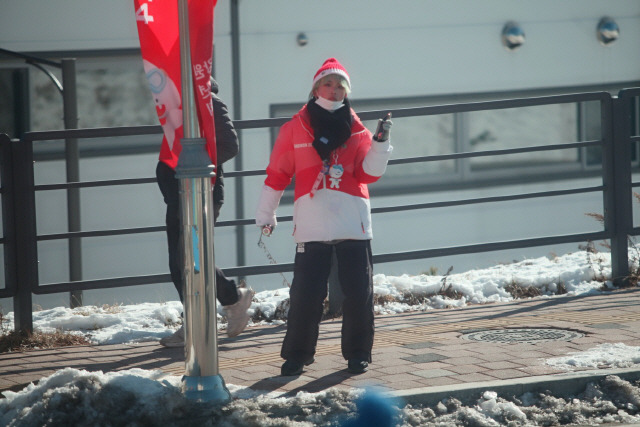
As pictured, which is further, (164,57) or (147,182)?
(147,182)

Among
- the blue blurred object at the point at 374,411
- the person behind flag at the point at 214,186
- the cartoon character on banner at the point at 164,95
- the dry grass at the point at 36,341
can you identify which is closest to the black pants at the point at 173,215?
the person behind flag at the point at 214,186

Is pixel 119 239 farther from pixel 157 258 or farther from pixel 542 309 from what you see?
pixel 542 309

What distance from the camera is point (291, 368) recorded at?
18.4 feet

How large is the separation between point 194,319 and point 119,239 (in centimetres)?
590

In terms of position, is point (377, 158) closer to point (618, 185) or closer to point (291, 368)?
point (291, 368)

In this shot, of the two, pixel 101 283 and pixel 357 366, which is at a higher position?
pixel 101 283

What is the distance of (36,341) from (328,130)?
9.13 ft

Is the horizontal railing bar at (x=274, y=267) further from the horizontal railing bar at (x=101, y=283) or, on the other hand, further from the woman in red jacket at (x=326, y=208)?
the woman in red jacket at (x=326, y=208)

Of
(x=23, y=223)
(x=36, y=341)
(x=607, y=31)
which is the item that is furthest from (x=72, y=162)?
(x=607, y=31)

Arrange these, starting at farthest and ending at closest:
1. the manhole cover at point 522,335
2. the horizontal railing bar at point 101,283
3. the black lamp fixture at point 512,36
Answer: the black lamp fixture at point 512,36
the horizontal railing bar at point 101,283
the manhole cover at point 522,335

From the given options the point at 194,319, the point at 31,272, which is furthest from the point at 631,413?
the point at 31,272

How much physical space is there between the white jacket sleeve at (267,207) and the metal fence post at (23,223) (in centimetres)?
219

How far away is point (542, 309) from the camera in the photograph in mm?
7555

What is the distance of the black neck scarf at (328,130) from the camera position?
18.6 ft
